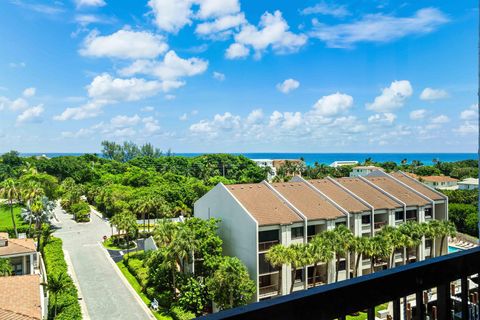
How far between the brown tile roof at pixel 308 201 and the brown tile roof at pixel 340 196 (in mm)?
788

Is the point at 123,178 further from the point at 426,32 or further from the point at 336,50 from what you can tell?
the point at 426,32

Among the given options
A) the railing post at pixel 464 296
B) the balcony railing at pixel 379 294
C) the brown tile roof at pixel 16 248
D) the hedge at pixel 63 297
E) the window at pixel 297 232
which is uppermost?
the balcony railing at pixel 379 294

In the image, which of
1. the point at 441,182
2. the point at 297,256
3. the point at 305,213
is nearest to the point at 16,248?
the point at 297,256

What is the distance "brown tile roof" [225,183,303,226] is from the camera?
19672mm

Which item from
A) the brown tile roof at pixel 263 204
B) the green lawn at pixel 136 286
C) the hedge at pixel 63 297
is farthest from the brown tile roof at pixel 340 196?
the hedge at pixel 63 297

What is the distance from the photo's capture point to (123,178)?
4891 cm

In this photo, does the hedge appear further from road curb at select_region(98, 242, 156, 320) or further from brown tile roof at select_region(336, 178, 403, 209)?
brown tile roof at select_region(336, 178, 403, 209)

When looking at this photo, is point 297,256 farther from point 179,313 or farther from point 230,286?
point 179,313

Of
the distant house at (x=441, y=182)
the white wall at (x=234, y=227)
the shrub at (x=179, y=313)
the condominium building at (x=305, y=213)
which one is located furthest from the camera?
the distant house at (x=441, y=182)

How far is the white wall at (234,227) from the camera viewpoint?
19094mm

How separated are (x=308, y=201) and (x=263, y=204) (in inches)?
125

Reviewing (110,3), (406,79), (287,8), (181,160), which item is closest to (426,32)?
(406,79)

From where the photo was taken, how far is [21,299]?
1289cm

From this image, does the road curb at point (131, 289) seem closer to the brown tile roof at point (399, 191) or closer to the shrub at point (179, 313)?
the shrub at point (179, 313)
